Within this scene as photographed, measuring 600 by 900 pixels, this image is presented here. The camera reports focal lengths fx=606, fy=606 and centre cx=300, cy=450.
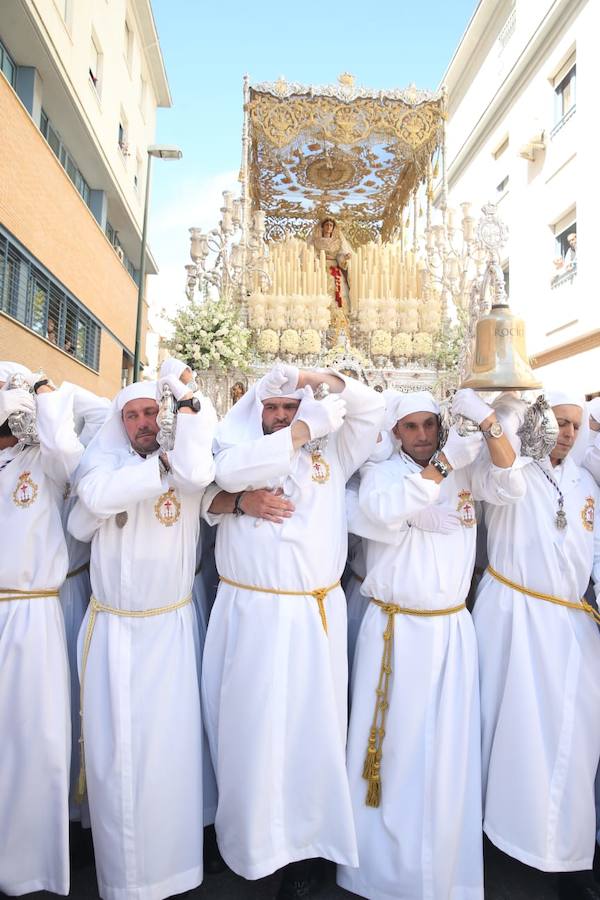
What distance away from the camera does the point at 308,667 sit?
106 inches

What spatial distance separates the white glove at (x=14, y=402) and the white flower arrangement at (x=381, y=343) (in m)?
7.82

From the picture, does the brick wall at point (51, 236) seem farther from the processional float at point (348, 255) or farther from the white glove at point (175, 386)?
the white glove at point (175, 386)

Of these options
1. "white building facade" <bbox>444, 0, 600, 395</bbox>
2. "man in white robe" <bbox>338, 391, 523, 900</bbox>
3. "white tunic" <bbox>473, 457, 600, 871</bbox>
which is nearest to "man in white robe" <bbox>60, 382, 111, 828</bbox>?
"man in white robe" <bbox>338, 391, 523, 900</bbox>

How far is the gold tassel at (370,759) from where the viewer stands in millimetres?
2740

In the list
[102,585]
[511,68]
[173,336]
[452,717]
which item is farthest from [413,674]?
[511,68]

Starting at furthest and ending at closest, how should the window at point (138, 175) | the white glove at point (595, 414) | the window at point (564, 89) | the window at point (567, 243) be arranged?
the window at point (138, 175), the window at point (564, 89), the window at point (567, 243), the white glove at point (595, 414)

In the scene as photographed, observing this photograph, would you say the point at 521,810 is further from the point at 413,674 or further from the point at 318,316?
the point at 318,316

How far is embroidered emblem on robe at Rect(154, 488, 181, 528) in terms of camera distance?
2766 millimetres

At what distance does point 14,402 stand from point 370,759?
7.45 feet

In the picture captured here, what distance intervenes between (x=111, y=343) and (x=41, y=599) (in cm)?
1485

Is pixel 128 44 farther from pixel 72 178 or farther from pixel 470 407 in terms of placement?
pixel 470 407

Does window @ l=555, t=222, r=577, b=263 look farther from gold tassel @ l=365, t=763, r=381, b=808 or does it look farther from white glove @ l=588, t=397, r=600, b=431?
gold tassel @ l=365, t=763, r=381, b=808

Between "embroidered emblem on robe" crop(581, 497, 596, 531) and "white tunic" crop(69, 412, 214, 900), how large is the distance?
1.80 m

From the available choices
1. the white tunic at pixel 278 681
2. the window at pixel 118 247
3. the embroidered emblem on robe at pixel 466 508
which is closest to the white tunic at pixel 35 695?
the white tunic at pixel 278 681
